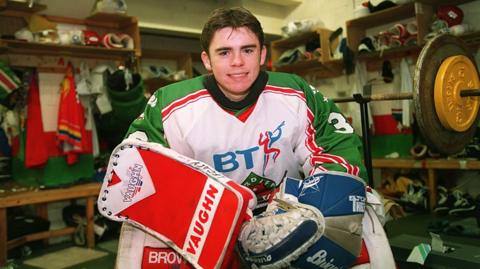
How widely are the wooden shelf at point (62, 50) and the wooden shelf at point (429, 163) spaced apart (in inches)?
101

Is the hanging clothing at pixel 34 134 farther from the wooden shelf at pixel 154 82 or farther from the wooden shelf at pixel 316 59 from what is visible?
the wooden shelf at pixel 316 59

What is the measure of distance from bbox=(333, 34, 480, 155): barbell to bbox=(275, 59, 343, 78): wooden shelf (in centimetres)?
218

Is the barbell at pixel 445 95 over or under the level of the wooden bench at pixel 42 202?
over

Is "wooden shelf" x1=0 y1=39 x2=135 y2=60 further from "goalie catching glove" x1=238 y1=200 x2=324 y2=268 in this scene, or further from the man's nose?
"goalie catching glove" x1=238 y1=200 x2=324 y2=268

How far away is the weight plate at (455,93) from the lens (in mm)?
2000

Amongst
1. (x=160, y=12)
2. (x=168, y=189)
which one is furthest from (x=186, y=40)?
(x=168, y=189)

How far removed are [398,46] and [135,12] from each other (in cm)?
260

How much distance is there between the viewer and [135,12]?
14.0ft

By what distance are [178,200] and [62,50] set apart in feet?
9.07

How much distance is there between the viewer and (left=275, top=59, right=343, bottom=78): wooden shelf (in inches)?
176

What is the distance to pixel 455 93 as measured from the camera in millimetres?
2100

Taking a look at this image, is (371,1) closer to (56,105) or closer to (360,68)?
(360,68)

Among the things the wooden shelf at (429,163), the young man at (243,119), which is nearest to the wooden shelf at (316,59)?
the wooden shelf at (429,163)

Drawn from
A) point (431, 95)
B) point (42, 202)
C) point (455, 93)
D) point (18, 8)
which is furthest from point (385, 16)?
point (42, 202)
